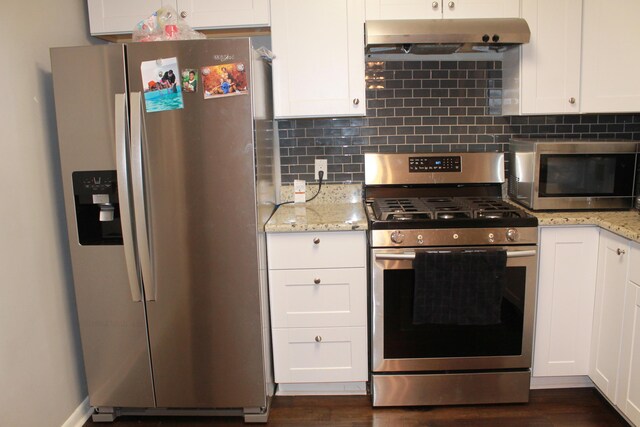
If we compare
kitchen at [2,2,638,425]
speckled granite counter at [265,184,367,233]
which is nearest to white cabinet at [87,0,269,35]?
kitchen at [2,2,638,425]

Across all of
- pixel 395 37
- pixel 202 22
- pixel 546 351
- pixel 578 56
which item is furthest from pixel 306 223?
pixel 578 56

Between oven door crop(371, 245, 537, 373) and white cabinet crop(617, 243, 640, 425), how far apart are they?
1.19 feet

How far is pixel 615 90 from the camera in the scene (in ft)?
7.55

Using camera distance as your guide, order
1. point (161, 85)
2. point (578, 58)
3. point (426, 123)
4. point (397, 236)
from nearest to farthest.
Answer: point (161, 85)
point (397, 236)
point (578, 58)
point (426, 123)

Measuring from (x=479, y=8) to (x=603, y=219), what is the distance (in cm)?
114

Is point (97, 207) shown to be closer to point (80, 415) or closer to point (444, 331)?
point (80, 415)

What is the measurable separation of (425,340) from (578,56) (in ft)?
5.14

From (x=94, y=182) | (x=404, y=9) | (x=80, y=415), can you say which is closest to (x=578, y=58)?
(x=404, y=9)

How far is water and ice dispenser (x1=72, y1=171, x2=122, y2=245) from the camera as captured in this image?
194 centimetres

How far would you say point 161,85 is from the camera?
6.10 feet

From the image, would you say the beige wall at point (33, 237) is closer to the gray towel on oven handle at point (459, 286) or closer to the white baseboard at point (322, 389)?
the white baseboard at point (322, 389)

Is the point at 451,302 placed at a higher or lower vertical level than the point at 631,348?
higher

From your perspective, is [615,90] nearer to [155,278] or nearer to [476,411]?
[476,411]

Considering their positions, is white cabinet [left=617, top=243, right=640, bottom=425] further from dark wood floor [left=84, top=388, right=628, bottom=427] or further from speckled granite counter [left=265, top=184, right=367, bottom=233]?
speckled granite counter [left=265, top=184, right=367, bottom=233]
